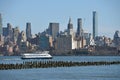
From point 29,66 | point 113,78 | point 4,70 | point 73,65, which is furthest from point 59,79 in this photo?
point 73,65

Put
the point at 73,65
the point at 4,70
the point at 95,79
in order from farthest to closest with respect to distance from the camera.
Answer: the point at 73,65 → the point at 4,70 → the point at 95,79

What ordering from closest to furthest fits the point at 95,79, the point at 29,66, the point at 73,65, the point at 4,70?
the point at 95,79 → the point at 4,70 → the point at 29,66 → the point at 73,65

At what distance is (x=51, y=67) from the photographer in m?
128

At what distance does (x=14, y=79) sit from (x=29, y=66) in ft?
124

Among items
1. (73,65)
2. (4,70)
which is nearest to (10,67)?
(4,70)

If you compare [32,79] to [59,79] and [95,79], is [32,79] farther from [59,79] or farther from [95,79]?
[95,79]

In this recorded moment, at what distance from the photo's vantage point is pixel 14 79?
285 feet

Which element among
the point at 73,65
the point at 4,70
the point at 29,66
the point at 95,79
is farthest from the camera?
the point at 73,65

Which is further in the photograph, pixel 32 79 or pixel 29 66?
pixel 29 66

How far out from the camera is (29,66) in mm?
124562

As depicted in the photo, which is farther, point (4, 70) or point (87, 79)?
point (4, 70)

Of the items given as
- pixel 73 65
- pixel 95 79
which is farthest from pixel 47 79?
pixel 73 65

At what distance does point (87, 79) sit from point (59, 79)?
4.35 m

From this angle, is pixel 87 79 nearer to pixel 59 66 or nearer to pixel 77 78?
pixel 77 78
